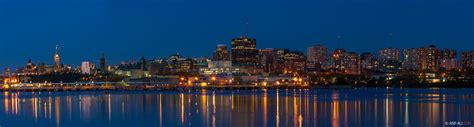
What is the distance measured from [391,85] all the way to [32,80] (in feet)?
269

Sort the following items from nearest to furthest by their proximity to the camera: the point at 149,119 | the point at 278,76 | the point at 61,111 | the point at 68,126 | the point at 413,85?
the point at 68,126
the point at 149,119
the point at 61,111
the point at 413,85
the point at 278,76

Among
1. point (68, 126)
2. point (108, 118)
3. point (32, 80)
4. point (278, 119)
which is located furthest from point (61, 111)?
point (32, 80)

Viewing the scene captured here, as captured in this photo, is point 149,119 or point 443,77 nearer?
point 149,119

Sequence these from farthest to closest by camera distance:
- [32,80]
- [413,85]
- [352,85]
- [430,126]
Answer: [32,80] < [352,85] < [413,85] < [430,126]

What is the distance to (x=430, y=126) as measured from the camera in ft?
118

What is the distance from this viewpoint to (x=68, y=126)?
128 feet

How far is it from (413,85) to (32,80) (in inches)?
3434

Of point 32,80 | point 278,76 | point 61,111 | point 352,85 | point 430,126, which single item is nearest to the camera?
point 430,126

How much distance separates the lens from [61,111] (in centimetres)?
5156

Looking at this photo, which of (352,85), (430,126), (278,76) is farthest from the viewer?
(278,76)

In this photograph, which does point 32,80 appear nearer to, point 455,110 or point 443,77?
point 443,77

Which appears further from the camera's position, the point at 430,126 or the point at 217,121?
the point at 217,121

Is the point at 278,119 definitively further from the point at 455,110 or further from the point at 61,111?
the point at 61,111

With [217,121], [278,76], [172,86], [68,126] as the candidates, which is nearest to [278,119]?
[217,121]
